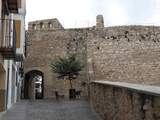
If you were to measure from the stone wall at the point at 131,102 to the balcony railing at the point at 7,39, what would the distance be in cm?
327

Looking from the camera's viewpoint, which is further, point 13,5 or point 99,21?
point 99,21

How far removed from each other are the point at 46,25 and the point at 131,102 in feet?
76.8

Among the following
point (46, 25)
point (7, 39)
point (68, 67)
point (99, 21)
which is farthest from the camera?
point (46, 25)

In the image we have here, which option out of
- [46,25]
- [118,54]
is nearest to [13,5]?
[118,54]

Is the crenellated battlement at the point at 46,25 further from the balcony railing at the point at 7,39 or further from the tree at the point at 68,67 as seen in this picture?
the balcony railing at the point at 7,39

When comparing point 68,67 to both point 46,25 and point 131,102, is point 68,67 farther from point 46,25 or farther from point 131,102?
point 131,102

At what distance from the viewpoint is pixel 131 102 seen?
637 cm

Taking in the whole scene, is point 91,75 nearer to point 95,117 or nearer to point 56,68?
point 56,68

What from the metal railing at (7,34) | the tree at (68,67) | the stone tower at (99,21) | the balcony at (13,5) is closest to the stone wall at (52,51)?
the stone tower at (99,21)

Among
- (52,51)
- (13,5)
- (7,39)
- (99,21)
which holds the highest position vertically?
(99,21)

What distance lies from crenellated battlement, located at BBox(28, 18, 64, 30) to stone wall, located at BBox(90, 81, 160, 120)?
18880 millimetres

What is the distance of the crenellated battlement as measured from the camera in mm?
28625

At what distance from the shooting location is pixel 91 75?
25.7 metres

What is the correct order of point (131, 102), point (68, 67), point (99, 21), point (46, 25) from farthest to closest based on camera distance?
point (46, 25) < point (99, 21) < point (68, 67) < point (131, 102)
